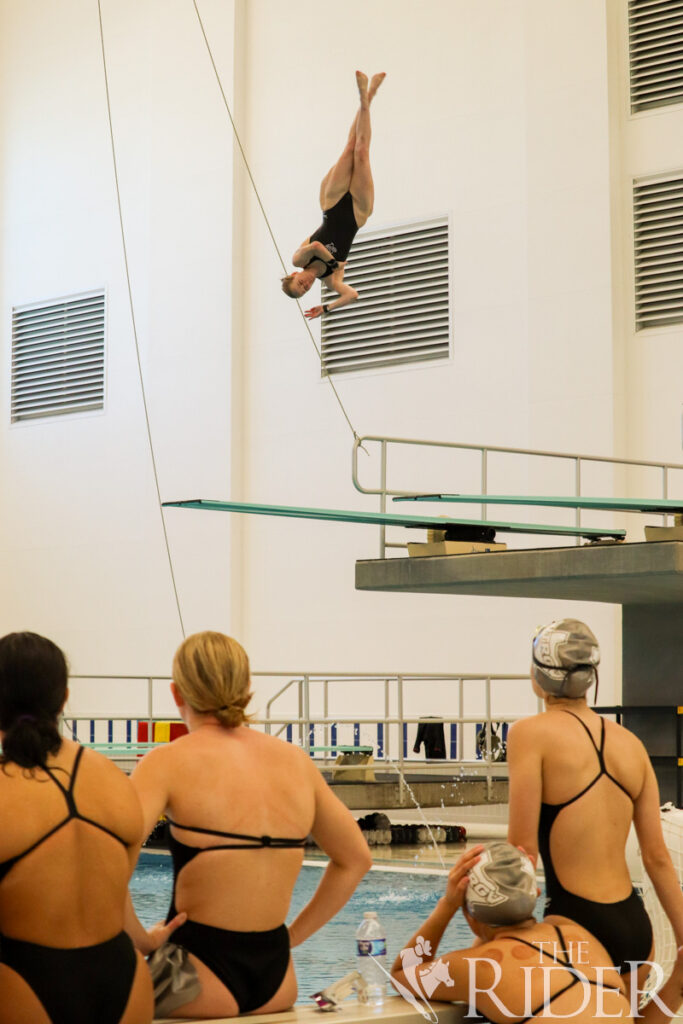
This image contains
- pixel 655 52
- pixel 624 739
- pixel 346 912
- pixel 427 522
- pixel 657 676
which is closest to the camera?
pixel 624 739

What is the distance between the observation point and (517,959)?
10.5 feet

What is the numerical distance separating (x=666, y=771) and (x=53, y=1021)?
879cm

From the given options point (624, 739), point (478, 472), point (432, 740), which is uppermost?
point (478, 472)

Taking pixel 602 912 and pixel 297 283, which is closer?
pixel 602 912

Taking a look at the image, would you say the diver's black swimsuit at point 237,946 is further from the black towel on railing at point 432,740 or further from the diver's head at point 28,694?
the black towel on railing at point 432,740

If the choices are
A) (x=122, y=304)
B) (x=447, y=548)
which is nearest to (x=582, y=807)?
(x=447, y=548)

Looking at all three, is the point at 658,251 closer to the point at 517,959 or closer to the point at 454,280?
the point at 454,280

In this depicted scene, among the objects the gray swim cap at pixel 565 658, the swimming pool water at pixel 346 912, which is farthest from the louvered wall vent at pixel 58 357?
the gray swim cap at pixel 565 658

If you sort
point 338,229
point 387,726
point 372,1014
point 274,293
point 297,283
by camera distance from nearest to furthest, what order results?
point 372,1014 → point 297,283 → point 338,229 → point 387,726 → point 274,293

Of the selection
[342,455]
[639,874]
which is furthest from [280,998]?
[342,455]

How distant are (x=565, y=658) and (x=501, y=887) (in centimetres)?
63

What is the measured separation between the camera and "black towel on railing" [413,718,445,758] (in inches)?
561

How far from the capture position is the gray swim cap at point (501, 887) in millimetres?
3176

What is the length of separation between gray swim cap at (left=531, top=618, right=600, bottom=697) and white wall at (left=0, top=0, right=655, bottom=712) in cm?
1014
